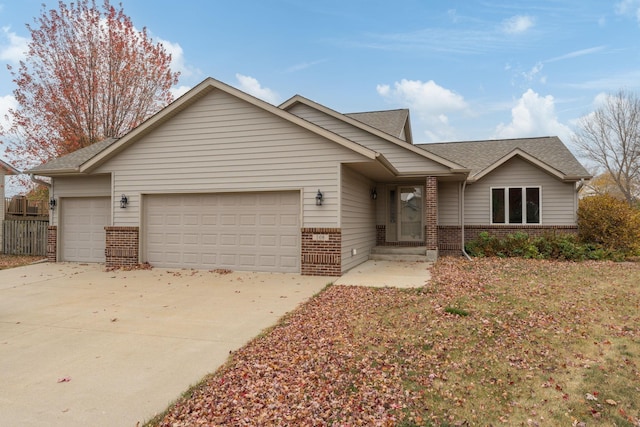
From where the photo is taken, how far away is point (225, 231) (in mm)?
10547

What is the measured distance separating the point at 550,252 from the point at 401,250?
4998 mm

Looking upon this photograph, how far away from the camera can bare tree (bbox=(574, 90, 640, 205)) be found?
89.4 ft

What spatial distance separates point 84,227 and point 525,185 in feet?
53.5

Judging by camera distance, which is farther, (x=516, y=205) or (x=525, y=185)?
(x=516, y=205)

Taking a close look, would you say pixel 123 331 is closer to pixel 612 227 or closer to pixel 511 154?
pixel 511 154

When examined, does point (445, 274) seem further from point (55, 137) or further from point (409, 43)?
point (55, 137)

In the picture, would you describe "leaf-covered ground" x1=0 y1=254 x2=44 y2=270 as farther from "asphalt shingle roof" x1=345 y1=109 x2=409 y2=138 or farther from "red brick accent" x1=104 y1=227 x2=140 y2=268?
"asphalt shingle roof" x1=345 y1=109 x2=409 y2=138

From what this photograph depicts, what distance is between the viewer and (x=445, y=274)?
368 inches

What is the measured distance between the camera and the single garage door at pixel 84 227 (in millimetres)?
12367

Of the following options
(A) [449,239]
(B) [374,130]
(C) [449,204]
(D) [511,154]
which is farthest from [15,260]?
(D) [511,154]

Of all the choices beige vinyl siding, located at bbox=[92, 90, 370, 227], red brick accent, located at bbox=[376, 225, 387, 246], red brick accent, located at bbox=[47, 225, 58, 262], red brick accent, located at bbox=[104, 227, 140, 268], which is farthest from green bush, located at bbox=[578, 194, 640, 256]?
red brick accent, located at bbox=[47, 225, 58, 262]

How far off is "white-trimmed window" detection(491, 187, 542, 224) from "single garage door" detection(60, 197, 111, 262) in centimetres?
1430

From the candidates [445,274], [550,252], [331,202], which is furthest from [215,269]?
[550,252]

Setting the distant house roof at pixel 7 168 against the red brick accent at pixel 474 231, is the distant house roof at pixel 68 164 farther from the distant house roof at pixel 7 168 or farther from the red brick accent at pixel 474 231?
the red brick accent at pixel 474 231
